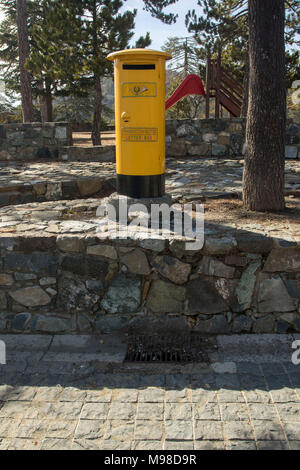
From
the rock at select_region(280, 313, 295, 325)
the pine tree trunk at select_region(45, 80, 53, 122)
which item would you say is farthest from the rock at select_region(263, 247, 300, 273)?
the pine tree trunk at select_region(45, 80, 53, 122)

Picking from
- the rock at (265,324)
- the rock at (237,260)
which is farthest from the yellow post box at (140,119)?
the rock at (265,324)

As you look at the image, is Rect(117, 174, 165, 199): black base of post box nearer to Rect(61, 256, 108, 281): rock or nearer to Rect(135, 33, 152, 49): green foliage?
Rect(61, 256, 108, 281): rock

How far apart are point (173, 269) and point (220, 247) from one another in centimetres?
47

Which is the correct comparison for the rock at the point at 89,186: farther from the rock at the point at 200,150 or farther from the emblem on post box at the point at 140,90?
the rock at the point at 200,150

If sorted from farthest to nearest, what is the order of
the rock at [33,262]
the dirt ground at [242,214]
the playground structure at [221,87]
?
the playground structure at [221,87]
the dirt ground at [242,214]
the rock at [33,262]

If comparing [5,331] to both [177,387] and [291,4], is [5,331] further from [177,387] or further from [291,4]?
[291,4]

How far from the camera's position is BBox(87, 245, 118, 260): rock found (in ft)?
12.3

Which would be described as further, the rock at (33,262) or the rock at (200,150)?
the rock at (200,150)

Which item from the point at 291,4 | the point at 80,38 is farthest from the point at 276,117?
the point at 291,4

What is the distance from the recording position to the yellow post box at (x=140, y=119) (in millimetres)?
4023

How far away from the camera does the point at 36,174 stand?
311 inches

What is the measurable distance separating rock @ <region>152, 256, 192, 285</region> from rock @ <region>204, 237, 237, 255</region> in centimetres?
24

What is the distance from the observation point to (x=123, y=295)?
3812 millimetres

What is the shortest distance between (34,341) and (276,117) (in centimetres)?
341
